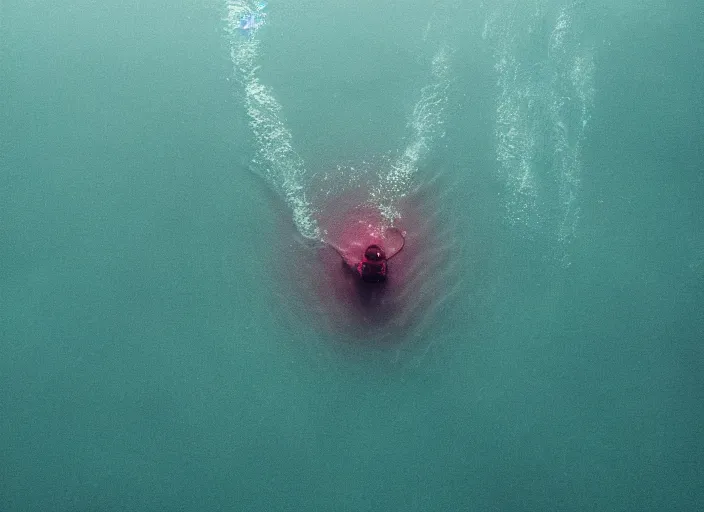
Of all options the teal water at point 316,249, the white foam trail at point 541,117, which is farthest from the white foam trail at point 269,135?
the white foam trail at point 541,117

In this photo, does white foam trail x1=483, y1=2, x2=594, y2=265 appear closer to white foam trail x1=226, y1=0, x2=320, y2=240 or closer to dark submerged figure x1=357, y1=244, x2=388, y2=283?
dark submerged figure x1=357, y1=244, x2=388, y2=283

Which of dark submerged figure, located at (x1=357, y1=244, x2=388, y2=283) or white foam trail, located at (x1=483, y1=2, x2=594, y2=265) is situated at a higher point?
white foam trail, located at (x1=483, y1=2, x2=594, y2=265)

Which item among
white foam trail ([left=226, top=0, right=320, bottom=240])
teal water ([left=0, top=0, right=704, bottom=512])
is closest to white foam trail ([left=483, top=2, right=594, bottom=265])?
teal water ([left=0, top=0, right=704, bottom=512])

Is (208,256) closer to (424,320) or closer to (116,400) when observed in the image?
(116,400)

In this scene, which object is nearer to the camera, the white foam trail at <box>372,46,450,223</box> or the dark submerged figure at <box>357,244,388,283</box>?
the dark submerged figure at <box>357,244,388,283</box>

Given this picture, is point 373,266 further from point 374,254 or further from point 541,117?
point 541,117

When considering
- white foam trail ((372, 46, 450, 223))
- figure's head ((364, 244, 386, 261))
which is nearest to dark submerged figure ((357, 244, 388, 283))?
figure's head ((364, 244, 386, 261))

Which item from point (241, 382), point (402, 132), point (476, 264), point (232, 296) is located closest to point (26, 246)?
point (232, 296)
